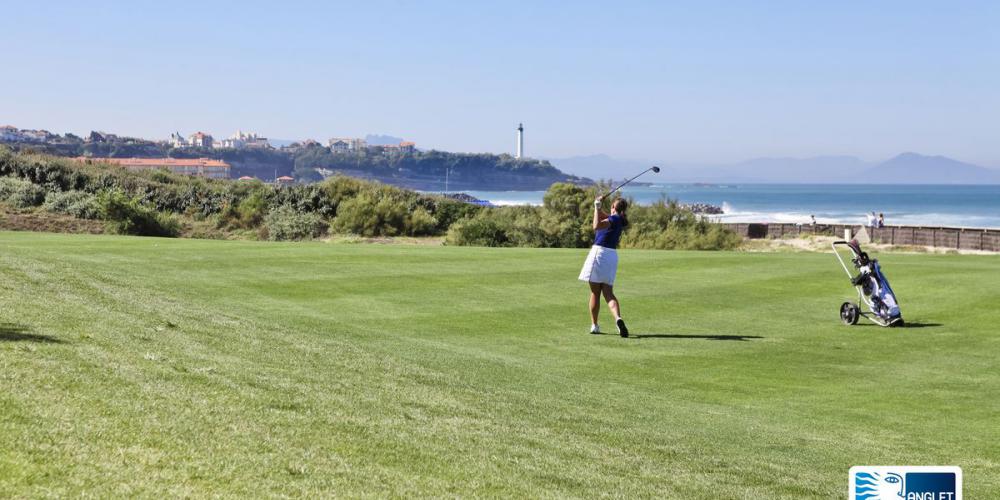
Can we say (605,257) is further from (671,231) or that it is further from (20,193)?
(20,193)

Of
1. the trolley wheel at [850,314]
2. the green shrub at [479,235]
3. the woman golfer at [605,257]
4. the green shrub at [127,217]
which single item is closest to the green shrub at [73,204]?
the green shrub at [127,217]

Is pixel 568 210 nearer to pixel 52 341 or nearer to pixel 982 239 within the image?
pixel 982 239

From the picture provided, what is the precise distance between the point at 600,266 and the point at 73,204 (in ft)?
133

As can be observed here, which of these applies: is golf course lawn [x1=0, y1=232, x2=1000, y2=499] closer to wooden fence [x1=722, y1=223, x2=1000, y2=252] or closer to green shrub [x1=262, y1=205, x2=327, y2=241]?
green shrub [x1=262, y1=205, x2=327, y2=241]

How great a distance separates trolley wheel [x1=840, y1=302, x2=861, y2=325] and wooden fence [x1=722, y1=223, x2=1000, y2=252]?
135 ft

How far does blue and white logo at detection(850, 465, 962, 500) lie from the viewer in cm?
698

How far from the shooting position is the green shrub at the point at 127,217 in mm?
45531

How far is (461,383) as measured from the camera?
36.6 ft

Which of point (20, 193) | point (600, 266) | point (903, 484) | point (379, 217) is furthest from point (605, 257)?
point (20, 193)

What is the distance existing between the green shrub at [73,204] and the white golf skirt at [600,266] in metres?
37.7

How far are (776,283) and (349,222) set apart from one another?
120ft

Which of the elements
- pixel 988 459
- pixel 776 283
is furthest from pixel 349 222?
pixel 988 459

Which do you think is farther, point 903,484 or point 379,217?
point 379,217

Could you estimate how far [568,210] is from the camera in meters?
57.5
